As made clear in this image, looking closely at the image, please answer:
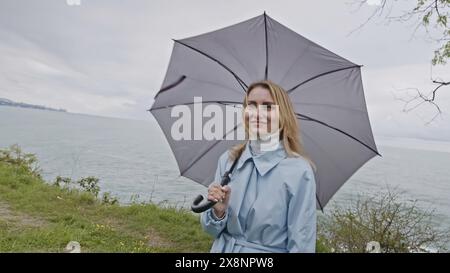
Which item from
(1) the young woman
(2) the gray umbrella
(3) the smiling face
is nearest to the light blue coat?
(1) the young woman

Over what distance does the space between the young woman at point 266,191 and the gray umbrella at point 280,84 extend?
0.65 meters

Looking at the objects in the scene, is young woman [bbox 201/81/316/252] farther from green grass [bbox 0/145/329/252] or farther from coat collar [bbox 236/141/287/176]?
green grass [bbox 0/145/329/252]

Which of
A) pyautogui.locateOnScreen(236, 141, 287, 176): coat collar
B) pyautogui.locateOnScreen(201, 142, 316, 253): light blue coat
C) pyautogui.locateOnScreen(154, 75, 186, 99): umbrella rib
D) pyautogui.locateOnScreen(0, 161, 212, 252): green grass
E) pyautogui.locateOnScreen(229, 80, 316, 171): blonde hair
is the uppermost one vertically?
pyautogui.locateOnScreen(154, 75, 186, 99): umbrella rib

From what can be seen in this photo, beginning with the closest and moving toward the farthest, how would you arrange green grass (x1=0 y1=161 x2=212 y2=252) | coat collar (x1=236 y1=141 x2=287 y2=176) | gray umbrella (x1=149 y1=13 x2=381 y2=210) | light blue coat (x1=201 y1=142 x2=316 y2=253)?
light blue coat (x1=201 y1=142 x2=316 y2=253) < coat collar (x1=236 y1=141 x2=287 y2=176) < gray umbrella (x1=149 y1=13 x2=381 y2=210) < green grass (x1=0 y1=161 x2=212 y2=252)

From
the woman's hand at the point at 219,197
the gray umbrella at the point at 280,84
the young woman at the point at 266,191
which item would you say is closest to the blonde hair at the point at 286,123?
the young woman at the point at 266,191

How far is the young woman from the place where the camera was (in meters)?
1.62

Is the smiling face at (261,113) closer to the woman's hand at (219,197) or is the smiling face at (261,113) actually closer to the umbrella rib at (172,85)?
the woman's hand at (219,197)

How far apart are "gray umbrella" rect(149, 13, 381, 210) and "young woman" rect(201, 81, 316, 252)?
652mm

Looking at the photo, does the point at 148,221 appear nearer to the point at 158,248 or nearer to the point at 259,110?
the point at 158,248

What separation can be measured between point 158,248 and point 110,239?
0.60 m

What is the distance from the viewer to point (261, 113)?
1784 mm

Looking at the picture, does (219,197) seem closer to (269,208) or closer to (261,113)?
(269,208)

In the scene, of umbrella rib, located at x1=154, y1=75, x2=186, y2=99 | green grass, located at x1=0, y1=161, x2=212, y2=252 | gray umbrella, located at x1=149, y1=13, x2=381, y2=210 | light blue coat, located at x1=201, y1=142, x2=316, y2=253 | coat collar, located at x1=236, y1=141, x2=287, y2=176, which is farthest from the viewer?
green grass, located at x1=0, y1=161, x2=212, y2=252

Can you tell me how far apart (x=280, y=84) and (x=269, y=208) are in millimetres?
1062
